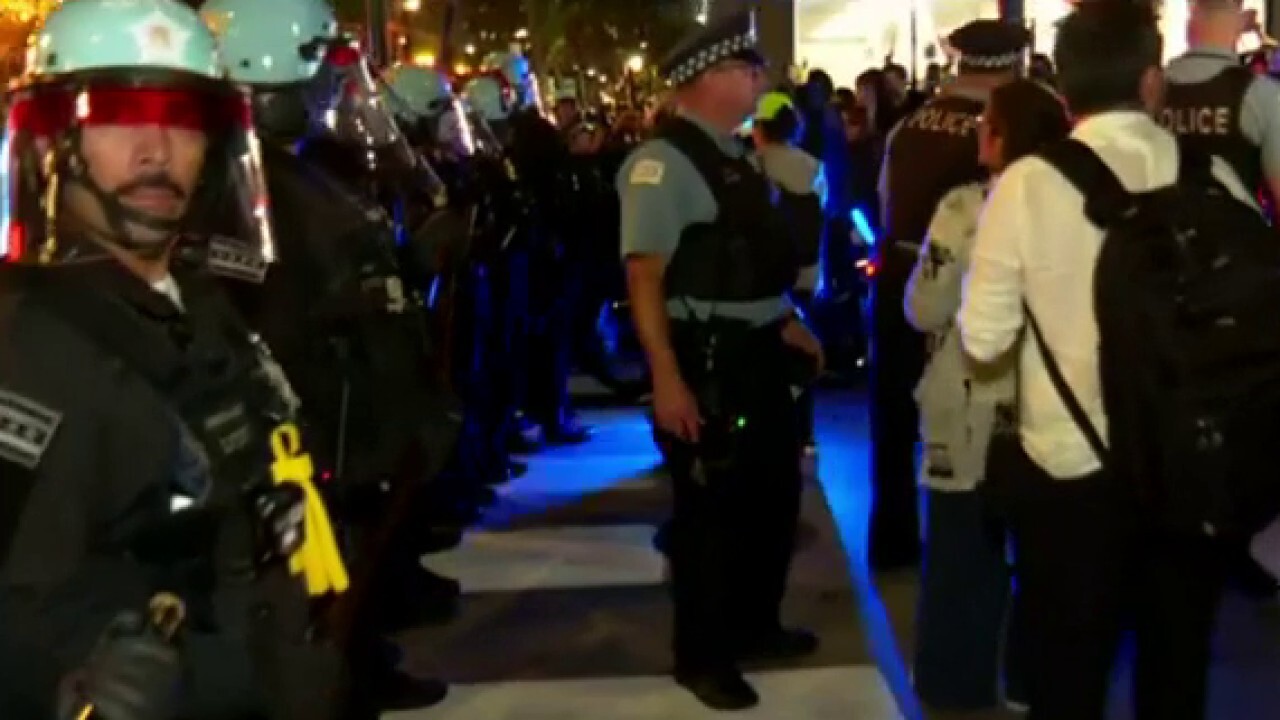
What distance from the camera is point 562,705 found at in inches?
226

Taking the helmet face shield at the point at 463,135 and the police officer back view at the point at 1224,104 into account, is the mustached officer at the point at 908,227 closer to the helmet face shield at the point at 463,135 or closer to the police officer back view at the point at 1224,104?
the police officer back view at the point at 1224,104

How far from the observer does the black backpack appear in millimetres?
3594

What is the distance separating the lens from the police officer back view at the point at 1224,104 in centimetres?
621

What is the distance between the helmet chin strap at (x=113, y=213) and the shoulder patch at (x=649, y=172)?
2.53 meters

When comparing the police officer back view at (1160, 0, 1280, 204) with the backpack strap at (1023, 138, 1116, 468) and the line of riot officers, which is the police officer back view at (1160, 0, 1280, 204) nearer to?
the backpack strap at (1023, 138, 1116, 468)

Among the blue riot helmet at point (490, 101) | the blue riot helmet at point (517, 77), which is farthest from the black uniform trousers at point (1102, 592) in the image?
the blue riot helmet at point (517, 77)

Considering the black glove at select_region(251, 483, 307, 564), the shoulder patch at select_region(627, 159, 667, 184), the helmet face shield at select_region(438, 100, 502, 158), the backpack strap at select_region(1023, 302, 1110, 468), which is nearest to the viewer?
the black glove at select_region(251, 483, 307, 564)

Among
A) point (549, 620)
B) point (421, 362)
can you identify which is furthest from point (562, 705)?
point (421, 362)

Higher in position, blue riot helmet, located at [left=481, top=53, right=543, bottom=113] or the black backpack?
blue riot helmet, located at [left=481, top=53, right=543, bottom=113]

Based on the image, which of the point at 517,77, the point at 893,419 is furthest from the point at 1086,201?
the point at 517,77

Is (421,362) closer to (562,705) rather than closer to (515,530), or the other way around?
(562,705)

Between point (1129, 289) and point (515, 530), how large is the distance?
15.7ft

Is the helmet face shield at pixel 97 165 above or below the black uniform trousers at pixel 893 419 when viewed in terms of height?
above

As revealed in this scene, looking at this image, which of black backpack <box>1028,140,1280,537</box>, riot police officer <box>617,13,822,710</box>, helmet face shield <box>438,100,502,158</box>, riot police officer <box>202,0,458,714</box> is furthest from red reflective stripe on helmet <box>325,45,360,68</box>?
helmet face shield <box>438,100,502,158</box>
